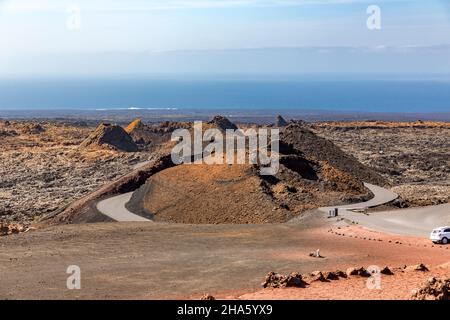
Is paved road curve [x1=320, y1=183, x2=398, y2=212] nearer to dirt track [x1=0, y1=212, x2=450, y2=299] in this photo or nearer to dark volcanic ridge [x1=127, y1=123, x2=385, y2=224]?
dark volcanic ridge [x1=127, y1=123, x2=385, y2=224]

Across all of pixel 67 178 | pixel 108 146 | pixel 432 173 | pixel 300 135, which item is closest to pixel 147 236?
pixel 300 135

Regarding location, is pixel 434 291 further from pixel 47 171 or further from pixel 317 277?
pixel 47 171

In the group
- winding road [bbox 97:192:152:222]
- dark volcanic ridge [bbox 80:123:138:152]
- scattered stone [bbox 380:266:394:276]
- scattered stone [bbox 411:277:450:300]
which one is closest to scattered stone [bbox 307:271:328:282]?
scattered stone [bbox 380:266:394:276]

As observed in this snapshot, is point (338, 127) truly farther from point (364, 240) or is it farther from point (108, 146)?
point (364, 240)

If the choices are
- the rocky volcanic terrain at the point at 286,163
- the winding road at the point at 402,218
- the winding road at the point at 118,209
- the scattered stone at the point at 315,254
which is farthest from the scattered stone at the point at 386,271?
the winding road at the point at 118,209

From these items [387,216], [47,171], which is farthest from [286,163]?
[47,171]

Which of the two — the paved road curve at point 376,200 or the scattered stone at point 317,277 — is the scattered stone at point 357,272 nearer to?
the scattered stone at point 317,277
